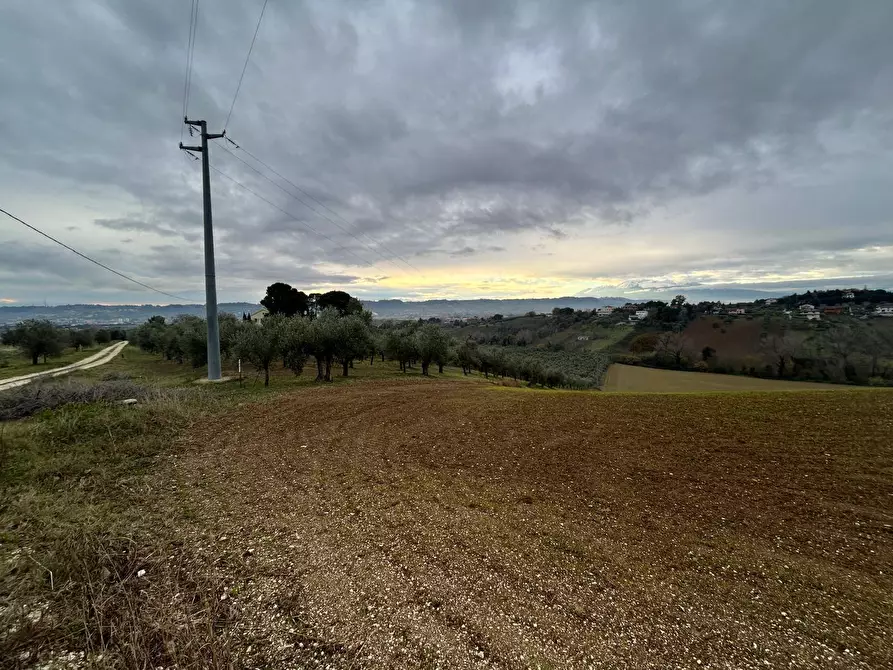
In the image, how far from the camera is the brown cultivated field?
143ft

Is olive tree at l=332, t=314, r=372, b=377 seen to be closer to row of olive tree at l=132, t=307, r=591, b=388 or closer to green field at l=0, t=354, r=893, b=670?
row of olive tree at l=132, t=307, r=591, b=388

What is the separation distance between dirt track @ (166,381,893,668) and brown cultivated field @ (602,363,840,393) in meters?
34.6

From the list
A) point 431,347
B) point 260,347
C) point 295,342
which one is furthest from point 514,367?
point 260,347

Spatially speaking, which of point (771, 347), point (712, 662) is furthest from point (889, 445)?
point (771, 347)

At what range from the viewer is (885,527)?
20.6 feet

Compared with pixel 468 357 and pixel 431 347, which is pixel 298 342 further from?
pixel 468 357

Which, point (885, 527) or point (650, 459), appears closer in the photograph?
point (885, 527)

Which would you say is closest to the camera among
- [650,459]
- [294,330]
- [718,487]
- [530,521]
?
[530,521]

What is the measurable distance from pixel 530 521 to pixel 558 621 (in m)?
2.35

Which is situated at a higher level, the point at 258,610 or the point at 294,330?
the point at 294,330

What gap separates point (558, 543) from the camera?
5980 millimetres

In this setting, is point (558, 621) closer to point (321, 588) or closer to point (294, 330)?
point (321, 588)

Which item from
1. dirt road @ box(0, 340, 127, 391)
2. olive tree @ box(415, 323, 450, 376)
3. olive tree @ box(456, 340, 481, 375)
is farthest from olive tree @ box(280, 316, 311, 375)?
olive tree @ box(456, 340, 481, 375)

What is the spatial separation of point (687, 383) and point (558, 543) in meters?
54.4
